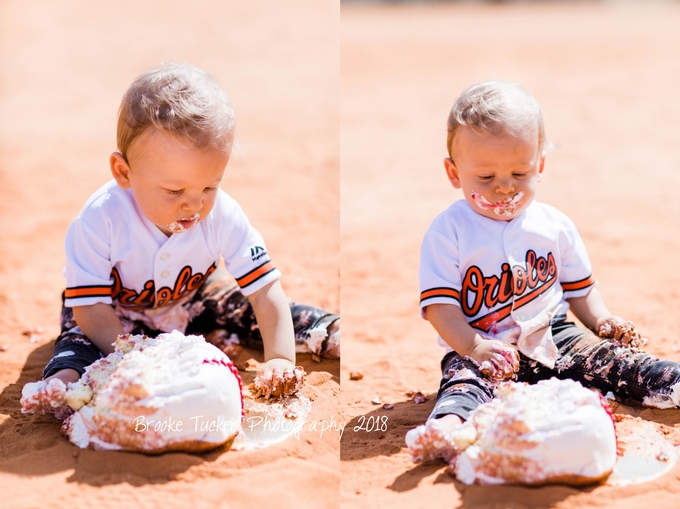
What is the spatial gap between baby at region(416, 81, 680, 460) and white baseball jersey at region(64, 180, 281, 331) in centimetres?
88

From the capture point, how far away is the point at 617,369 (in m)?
3.35

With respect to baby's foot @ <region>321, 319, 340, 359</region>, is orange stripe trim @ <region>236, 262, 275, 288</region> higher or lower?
higher

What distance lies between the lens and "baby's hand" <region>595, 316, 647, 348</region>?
3.50m

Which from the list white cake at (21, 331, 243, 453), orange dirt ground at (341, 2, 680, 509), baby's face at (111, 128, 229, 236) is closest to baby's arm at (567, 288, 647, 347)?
orange dirt ground at (341, 2, 680, 509)

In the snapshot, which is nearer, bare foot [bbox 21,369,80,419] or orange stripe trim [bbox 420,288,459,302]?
bare foot [bbox 21,369,80,419]

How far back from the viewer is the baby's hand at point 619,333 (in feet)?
11.5

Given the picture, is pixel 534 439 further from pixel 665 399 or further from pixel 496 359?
pixel 665 399

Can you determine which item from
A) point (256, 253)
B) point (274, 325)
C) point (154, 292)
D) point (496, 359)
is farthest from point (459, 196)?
point (496, 359)

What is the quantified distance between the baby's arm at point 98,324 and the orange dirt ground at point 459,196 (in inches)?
43.1

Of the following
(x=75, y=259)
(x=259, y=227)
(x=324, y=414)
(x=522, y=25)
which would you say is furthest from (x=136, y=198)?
(x=522, y=25)

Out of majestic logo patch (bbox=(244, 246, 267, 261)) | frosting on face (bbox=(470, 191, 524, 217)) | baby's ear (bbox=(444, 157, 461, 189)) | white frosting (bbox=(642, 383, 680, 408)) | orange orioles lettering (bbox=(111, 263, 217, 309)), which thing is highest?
baby's ear (bbox=(444, 157, 461, 189))

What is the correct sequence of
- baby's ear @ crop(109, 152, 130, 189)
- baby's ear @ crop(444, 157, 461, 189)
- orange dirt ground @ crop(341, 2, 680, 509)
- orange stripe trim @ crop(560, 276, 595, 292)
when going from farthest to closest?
orange stripe trim @ crop(560, 276, 595, 292)
baby's ear @ crop(444, 157, 461, 189)
baby's ear @ crop(109, 152, 130, 189)
orange dirt ground @ crop(341, 2, 680, 509)

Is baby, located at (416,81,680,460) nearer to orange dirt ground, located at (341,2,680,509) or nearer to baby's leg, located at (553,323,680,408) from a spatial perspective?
baby's leg, located at (553,323,680,408)

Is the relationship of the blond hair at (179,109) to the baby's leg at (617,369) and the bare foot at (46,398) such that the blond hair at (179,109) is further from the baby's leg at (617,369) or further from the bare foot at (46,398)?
the baby's leg at (617,369)
